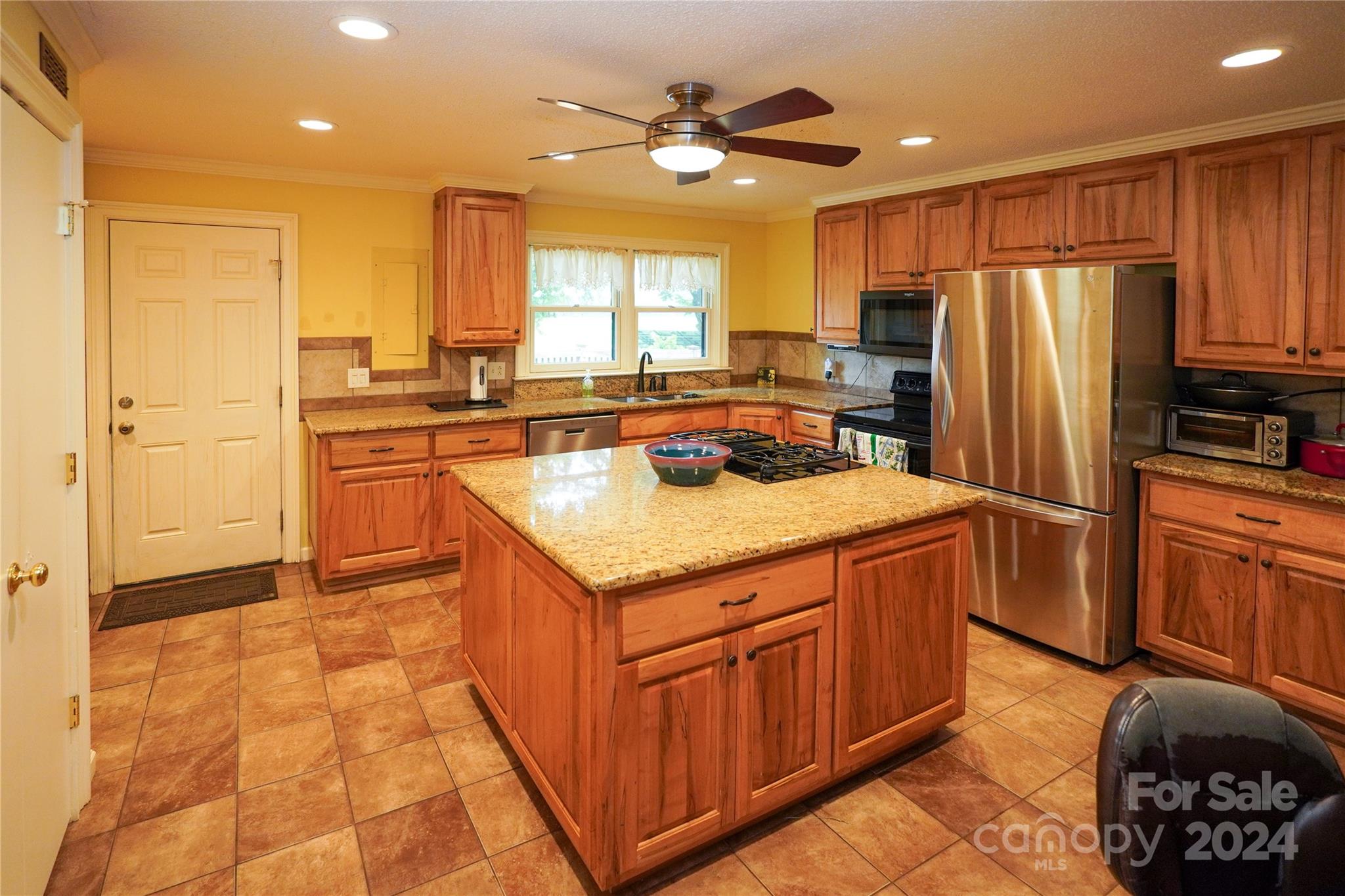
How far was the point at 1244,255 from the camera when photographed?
3.01 meters

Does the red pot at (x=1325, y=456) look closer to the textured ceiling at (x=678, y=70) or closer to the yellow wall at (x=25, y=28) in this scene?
the textured ceiling at (x=678, y=70)

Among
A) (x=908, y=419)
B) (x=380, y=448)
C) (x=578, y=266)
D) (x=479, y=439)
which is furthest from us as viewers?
(x=578, y=266)

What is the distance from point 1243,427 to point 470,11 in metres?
3.25

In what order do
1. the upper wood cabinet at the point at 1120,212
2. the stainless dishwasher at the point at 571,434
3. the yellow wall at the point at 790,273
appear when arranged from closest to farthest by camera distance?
1. the upper wood cabinet at the point at 1120,212
2. the stainless dishwasher at the point at 571,434
3. the yellow wall at the point at 790,273

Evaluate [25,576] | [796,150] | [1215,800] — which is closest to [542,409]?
[796,150]

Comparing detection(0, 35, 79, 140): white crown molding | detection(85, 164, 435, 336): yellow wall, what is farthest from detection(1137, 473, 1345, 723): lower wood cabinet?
detection(85, 164, 435, 336): yellow wall

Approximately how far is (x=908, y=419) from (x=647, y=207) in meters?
2.56

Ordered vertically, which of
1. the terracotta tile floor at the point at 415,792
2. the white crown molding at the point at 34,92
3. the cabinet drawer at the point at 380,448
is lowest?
the terracotta tile floor at the point at 415,792

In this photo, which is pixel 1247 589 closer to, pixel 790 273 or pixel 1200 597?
pixel 1200 597

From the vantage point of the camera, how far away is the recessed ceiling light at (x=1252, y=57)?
2312 millimetres

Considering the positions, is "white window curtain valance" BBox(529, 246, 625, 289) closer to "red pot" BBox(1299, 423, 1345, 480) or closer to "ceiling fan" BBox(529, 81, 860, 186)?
"ceiling fan" BBox(529, 81, 860, 186)

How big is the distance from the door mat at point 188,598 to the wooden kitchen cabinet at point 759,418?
3.13 metres

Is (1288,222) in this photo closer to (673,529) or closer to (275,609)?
(673,529)

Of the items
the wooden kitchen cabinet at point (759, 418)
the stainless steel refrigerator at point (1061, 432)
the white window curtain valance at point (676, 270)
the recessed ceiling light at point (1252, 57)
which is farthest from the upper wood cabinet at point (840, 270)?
the recessed ceiling light at point (1252, 57)
